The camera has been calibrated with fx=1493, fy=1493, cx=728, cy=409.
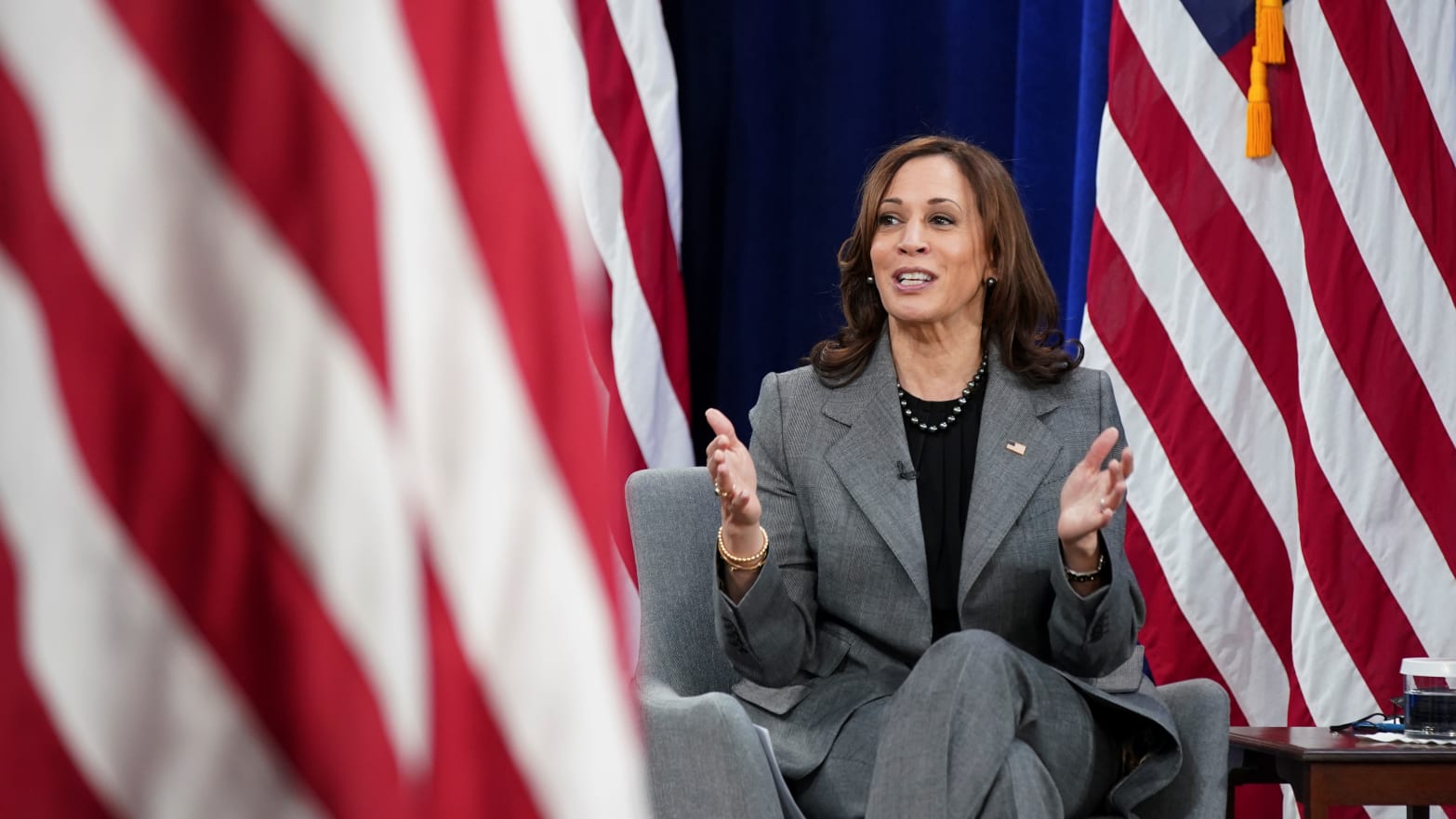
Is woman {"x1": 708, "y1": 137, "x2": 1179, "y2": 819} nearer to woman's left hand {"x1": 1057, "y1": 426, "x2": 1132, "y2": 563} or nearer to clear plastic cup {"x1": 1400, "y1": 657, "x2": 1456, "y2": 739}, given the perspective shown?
woman's left hand {"x1": 1057, "y1": 426, "x2": 1132, "y2": 563}

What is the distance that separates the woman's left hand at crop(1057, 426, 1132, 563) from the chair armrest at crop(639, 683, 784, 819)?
52cm

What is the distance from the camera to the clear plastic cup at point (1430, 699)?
2312 millimetres

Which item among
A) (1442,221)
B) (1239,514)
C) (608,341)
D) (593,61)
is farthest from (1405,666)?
(593,61)

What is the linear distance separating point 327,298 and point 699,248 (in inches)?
120

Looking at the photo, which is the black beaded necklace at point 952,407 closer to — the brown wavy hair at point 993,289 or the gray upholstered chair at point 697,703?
the brown wavy hair at point 993,289

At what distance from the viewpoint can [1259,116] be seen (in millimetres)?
2898

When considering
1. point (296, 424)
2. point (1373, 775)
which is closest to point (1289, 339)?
point (1373, 775)

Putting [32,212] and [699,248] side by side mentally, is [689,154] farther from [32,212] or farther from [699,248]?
[32,212]

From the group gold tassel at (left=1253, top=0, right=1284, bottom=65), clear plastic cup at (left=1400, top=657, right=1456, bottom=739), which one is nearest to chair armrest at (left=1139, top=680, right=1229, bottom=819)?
clear plastic cup at (left=1400, top=657, right=1456, bottom=739)

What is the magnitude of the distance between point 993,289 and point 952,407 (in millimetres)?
221

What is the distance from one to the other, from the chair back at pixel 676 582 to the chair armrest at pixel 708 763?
0.36 m

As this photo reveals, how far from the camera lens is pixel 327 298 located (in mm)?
605

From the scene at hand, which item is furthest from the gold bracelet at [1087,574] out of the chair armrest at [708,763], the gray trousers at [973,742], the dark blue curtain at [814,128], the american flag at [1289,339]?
the dark blue curtain at [814,128]

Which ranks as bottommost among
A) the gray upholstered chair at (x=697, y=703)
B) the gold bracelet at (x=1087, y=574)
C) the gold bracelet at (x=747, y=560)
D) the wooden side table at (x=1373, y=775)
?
the wooden side table at (x=1373, y=775)
